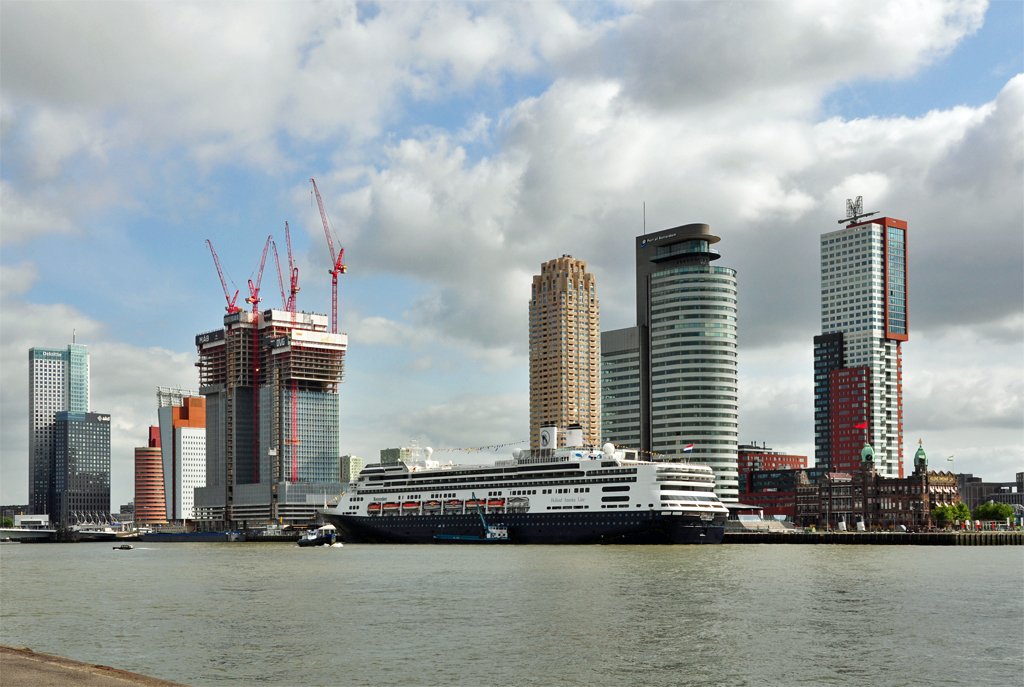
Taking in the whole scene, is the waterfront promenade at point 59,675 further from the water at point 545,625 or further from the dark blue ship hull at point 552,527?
the dark blue ship hull at point 552,527

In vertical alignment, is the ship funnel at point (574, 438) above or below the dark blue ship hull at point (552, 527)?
above

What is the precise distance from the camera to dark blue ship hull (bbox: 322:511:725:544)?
154m

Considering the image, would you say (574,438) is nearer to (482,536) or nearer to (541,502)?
(541,502)

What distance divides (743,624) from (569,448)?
116905 millimetres

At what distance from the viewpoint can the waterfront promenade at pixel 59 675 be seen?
94.2ft

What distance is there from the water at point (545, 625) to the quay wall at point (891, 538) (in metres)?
78.5

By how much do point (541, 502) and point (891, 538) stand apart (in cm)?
6203

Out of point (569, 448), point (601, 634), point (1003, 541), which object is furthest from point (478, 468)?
point (601, 634)

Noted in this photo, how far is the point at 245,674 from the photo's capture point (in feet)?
Result: 140

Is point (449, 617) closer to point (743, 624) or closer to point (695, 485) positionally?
point (743, 624)

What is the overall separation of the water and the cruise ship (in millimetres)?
52907

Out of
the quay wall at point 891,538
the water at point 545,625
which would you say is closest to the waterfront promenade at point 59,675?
the water at point 545,625

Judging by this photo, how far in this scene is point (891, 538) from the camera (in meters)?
179

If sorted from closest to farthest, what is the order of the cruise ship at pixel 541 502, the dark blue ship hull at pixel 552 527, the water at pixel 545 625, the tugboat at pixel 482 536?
the water at pixel 545 625
the dark blue ship hull at pixel 552 527
the cruise ship at pixel 541 502
the tugboat at pixel 482 536
